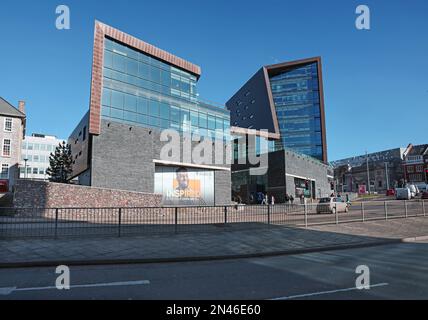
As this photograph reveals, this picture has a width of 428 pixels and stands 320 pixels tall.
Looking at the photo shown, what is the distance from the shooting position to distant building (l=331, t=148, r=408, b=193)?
349 feet

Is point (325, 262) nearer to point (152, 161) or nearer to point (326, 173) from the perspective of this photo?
point (152, 161)

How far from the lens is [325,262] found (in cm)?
977

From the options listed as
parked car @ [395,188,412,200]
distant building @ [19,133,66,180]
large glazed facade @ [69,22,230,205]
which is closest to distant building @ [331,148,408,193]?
parked car @ [395,188,412,200]

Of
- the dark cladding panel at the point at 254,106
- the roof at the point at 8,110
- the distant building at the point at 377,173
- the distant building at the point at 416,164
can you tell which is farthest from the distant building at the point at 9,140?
the distant building at the point at 416,164

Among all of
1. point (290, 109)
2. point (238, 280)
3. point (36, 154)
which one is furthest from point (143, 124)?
point (36, 154)

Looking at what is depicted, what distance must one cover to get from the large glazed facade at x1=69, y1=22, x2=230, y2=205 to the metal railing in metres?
12.9

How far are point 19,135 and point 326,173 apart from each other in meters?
54.7

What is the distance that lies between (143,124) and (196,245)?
73.9ft

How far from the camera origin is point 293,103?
8656 cm

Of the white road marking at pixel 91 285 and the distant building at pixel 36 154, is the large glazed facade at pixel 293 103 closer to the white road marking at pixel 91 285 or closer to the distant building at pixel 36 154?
the distant building at pixel 36 154

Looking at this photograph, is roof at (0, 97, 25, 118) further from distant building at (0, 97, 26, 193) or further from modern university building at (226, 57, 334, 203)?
modern university building at (226, 57, 334, 203)

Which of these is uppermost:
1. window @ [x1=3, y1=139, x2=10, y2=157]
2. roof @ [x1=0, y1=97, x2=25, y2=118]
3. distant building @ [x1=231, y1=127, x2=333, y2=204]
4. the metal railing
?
roof @ [x1=0, y1=97, x2=25, y2=118]

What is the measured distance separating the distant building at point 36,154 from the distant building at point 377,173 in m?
86.9

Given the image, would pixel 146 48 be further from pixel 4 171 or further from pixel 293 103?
pixel 293 103
